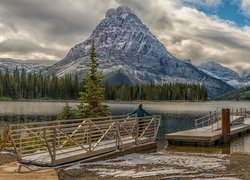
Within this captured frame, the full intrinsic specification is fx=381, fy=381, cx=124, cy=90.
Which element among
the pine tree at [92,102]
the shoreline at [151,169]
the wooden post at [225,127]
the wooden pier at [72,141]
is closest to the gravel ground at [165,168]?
the shoreline at [151,169]

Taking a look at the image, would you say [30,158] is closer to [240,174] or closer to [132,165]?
[132,165]

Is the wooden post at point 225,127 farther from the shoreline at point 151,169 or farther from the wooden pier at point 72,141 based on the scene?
the shoreline at point 151,169

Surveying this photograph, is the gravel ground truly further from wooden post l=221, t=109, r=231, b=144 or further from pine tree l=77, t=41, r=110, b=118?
pine tree l=77, t=41, r=110, b=118

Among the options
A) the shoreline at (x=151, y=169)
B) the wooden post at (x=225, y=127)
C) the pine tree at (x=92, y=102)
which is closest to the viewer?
the shoreline at (x=151, y=169)

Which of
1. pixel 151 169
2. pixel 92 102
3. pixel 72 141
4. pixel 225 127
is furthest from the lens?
pixel 92 102

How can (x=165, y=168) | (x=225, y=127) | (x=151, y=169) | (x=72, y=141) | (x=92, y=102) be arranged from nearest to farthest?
(x=151, y=169)
(x=165, y=168)
(x=72, y=141)
(x=225, y=127)
(x=92, y=102)

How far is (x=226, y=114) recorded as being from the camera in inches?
1399

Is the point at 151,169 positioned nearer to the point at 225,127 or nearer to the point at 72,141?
the point at 72,141

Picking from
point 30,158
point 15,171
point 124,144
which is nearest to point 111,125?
point 124,144

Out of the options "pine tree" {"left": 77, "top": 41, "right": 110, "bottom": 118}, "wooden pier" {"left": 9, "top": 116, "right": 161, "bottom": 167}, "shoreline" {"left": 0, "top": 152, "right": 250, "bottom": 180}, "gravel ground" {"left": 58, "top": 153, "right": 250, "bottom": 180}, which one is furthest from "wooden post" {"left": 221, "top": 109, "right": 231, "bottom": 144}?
"shoreline" {"left": 0, "top": 152, "right": 250, "bottom": 180}

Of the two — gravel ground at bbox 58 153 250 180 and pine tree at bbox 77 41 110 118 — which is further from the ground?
pine tree at bbox 77 41 110 118

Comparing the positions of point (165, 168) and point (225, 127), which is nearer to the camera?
point (165, 168)

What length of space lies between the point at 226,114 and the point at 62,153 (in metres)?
21.1

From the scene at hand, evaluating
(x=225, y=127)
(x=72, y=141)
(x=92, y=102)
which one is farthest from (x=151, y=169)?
(x=92, y=102)
